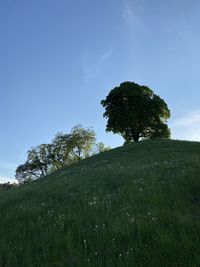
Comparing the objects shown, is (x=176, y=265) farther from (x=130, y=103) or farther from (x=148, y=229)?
(x=130, y=103)

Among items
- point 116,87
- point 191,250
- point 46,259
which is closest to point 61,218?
point 46,259

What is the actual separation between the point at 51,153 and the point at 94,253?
95034mm

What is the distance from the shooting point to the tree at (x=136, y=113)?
56.0 meters

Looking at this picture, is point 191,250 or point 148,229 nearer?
point 191,250

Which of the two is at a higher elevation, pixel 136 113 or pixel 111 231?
pixel 136 113

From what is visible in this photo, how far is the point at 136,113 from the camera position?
183 ft

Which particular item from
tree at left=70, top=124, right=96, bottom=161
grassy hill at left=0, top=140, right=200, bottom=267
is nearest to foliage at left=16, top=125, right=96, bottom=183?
tree at left=70, top=124, right=96, bottom=161

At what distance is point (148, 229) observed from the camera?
7047mm

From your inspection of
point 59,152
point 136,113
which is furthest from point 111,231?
point 59,152

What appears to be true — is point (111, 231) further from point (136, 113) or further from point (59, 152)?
point (59, 152)

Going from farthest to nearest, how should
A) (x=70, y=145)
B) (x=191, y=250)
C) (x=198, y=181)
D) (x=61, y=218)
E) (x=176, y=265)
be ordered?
(x=70, y=145) < (x=198, y=181) < (x=61, y=218) < (x=191, y=250) < (x=176, y=265)

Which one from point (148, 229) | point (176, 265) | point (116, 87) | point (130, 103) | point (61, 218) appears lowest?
point (176, 265)

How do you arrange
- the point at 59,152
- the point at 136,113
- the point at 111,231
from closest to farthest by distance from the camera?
the point at 111,231 < the point at 136,113 < the point at 59,152

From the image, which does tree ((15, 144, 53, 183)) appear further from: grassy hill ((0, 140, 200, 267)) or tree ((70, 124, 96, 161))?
grassy hill ((0, 140, 200, 267))
